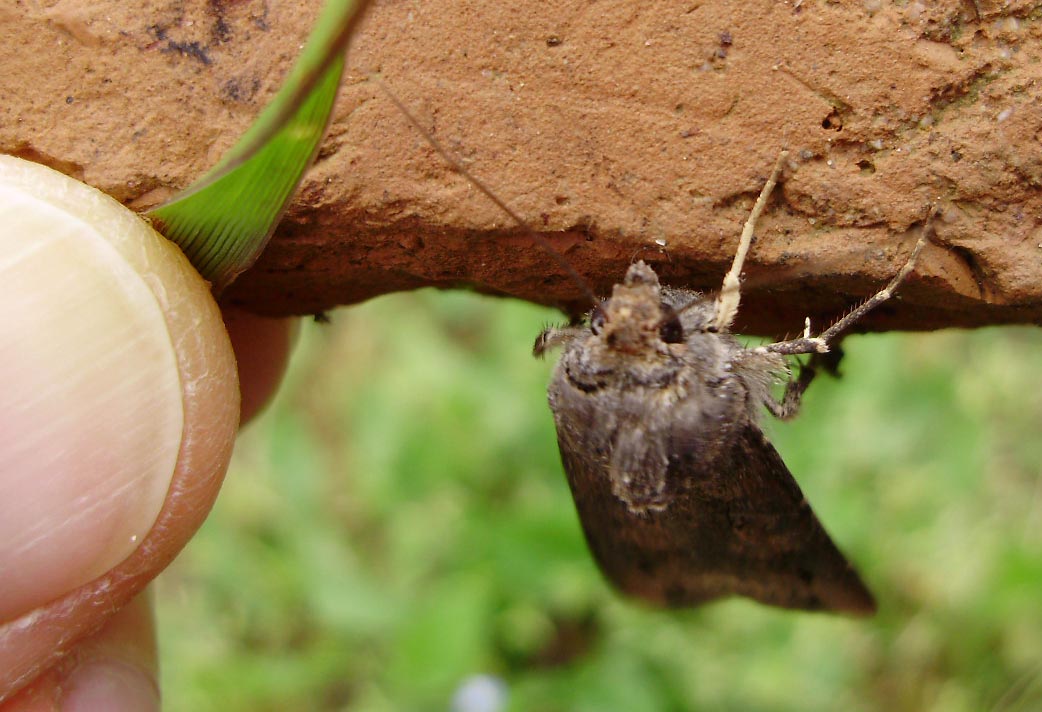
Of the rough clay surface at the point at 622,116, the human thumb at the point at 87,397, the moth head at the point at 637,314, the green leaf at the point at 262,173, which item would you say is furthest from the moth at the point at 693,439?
the human thumb at the point at 87,397

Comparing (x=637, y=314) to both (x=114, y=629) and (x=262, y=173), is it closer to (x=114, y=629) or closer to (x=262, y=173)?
(x=262, y=173)

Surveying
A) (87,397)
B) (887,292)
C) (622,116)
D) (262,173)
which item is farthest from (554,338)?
(87,397)

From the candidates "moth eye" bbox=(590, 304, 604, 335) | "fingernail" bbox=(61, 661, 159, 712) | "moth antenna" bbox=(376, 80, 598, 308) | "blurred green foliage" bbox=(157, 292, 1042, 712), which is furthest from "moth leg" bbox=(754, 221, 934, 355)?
"fingernail" bbox=(61, 661, 159, 712)

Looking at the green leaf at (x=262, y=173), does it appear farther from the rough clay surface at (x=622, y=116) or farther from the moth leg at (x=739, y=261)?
the moth leg at (x=739, y=261)

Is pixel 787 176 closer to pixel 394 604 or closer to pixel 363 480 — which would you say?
pixel 394 604

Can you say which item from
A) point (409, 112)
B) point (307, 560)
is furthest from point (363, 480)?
point (409, 112)

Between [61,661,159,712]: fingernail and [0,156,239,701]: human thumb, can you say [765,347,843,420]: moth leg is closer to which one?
[0,156,239,701]: human thumb
